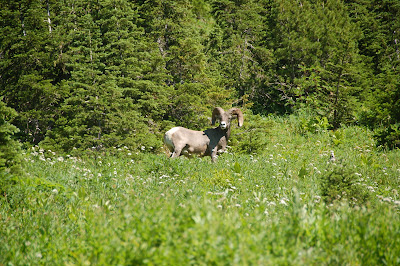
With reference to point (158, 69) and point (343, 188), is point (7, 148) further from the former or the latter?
point (158, 69)

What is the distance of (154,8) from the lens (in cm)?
1502

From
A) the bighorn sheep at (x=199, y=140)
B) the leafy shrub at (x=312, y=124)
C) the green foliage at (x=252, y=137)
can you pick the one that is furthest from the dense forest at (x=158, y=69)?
the bighorn sheep at (x=199, y=140)

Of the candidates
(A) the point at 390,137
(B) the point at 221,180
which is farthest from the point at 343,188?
(A) the point at 390,137

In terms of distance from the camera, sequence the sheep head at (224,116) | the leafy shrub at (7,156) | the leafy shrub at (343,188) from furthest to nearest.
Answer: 1. the sheep head at (224,116)
2. the leafy shrub at (343,188)
3. the leafy shrub at (7,156)

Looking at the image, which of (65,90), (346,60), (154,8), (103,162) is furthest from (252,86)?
(103,162)

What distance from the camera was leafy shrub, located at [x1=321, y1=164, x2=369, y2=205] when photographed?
5.96 metres

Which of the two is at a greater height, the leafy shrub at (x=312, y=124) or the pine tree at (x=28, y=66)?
the pine tree at (x=28, y=66)

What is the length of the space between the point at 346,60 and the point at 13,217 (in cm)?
1809

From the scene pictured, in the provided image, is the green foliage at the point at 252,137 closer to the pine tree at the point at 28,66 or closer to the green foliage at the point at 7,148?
the pine tree at the point at 28,66

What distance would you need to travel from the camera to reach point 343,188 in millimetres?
6031

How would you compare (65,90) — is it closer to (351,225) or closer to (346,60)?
(351,225)

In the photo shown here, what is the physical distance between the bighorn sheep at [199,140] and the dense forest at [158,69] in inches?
58.2

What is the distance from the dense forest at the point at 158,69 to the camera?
1112cm

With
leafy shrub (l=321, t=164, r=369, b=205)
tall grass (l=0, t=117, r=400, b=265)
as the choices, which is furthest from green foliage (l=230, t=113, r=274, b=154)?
leafy shrub (l=321, t=164, r=369, b=205)
